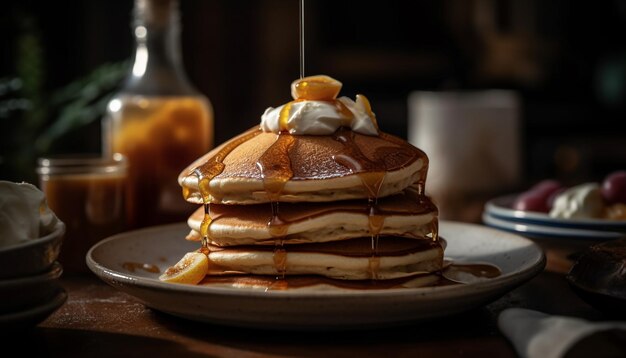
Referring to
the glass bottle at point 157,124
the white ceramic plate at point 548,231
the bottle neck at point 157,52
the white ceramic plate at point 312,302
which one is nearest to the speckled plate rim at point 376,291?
the white ceramic plate at point 312,302

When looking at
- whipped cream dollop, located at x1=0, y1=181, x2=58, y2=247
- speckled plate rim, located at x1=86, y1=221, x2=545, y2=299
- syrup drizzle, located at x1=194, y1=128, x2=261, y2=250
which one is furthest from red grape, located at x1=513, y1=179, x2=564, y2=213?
whipped cream dollop, located at x1=0, y1=181, x2=58, y2=247

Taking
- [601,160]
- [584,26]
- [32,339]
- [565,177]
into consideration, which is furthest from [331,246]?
[584,26]

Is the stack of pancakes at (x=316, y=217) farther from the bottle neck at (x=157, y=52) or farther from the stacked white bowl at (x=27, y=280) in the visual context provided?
the bottle neck at (x=157, y=52)

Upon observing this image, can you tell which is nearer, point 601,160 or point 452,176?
point 452,176

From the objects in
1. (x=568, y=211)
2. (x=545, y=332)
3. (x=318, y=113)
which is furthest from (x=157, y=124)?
(x=545, y=332)

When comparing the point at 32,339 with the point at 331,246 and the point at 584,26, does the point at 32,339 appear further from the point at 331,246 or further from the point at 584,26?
the point at 584,26

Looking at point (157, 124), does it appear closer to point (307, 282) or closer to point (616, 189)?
point (307, 282)

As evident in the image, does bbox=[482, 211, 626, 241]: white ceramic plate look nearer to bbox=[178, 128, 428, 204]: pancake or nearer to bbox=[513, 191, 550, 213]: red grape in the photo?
bbox=[513, 191, 550, 213]: red grape
